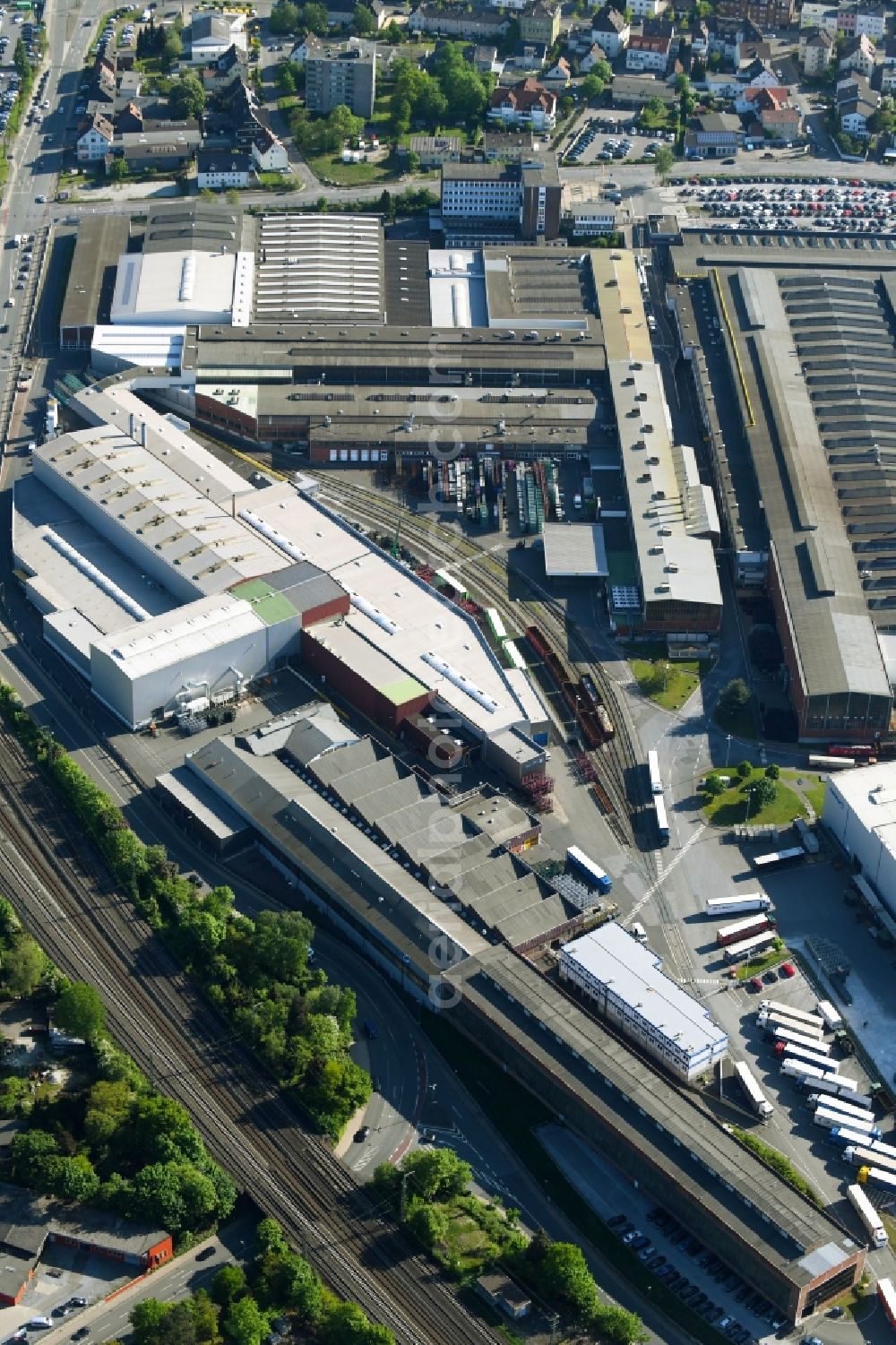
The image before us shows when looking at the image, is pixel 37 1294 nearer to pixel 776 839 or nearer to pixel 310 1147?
pixel 310 1147

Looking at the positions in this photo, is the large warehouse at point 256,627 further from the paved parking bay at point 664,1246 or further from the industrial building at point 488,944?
the paved parking bay at point 664,1246

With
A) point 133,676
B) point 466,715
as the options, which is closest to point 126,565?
point 133,676

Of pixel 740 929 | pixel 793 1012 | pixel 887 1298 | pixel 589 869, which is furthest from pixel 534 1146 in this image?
pixel 589 869

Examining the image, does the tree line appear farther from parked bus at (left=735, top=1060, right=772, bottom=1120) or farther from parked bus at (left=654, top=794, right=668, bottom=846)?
parked bus at (left=654, top=794, right=668, bottom=846)

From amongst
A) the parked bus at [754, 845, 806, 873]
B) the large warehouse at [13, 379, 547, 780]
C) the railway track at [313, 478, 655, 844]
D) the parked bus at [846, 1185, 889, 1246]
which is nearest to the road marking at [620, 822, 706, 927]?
the railway track at [313, 478, 655, 844]

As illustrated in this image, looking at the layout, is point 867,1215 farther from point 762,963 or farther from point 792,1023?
point 762,963
